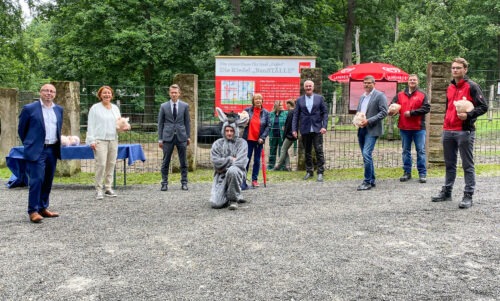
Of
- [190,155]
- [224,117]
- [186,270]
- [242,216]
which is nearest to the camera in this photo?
[186,270]

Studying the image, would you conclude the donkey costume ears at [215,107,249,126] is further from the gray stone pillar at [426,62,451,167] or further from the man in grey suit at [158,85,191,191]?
the gray stone pillar at [426,62,451,167]

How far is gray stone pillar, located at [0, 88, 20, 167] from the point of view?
13.3 meters

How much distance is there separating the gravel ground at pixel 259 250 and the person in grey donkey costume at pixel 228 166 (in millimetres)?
258

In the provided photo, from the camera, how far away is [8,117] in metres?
13.3

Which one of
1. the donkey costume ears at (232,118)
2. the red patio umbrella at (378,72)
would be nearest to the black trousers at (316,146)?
the donkey costume ears at (232,118)

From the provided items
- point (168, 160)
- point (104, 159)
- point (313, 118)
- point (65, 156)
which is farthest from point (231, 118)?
point (65, 156)

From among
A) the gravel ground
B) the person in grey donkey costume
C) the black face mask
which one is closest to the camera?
the gravel ground

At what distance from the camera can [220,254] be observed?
516 cm

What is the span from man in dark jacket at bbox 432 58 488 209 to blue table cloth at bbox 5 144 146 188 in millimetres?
5884

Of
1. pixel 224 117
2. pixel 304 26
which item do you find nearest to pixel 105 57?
pixel 304 26

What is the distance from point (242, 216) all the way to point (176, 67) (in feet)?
62.3

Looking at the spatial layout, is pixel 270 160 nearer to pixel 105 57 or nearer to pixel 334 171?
pixel 334 171

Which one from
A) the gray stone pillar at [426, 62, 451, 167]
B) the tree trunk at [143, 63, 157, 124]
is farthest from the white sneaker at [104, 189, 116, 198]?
the gray stone pillar at [426, 62, 451, 167]

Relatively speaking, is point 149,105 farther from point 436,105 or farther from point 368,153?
point 436,105
